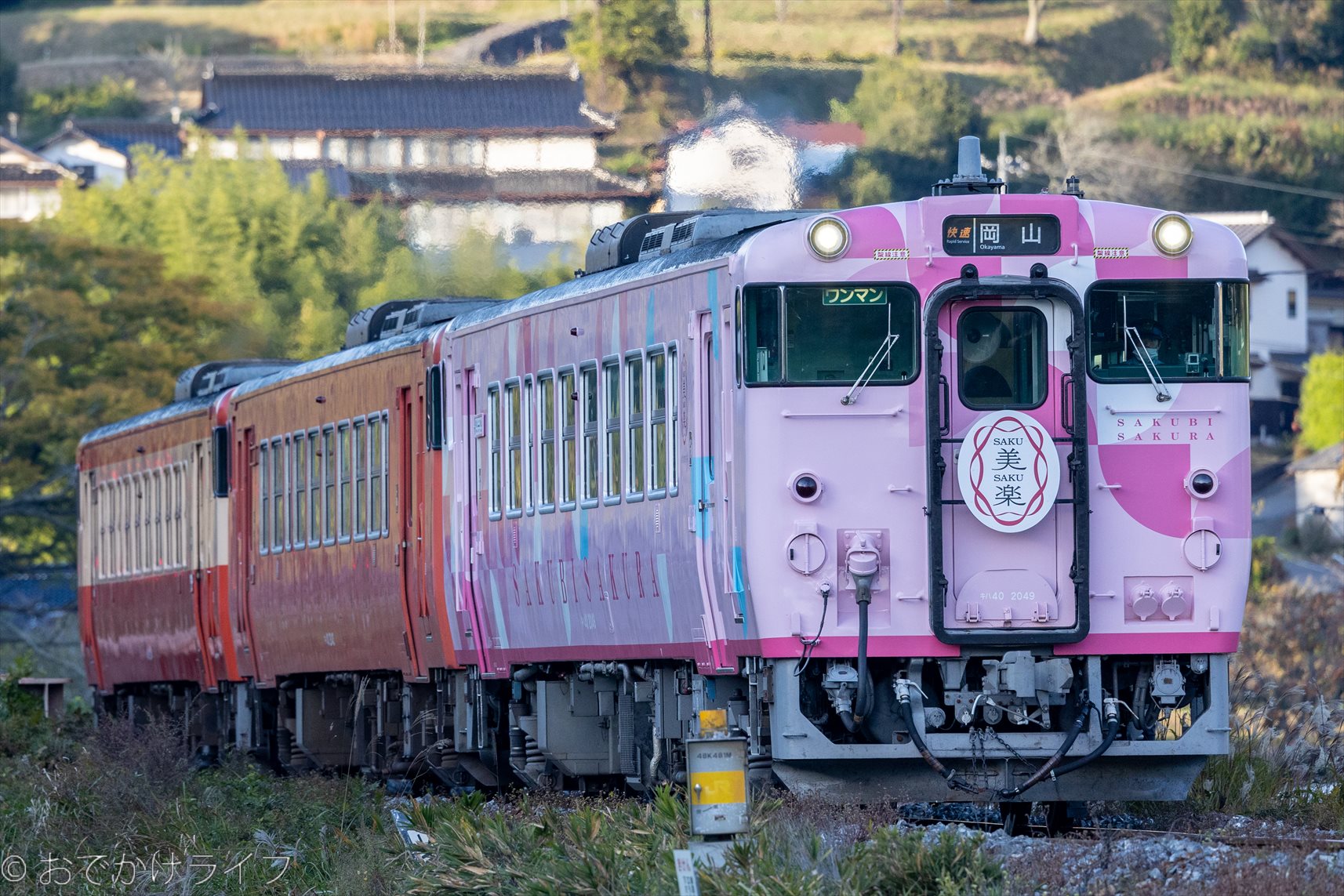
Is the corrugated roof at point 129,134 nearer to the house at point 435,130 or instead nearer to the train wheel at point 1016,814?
the house at point 435,130

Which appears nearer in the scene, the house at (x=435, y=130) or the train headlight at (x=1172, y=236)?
the train headlight at (x=1172, y=236)

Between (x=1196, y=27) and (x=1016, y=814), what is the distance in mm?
73786

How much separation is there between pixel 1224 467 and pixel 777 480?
7.04 feet

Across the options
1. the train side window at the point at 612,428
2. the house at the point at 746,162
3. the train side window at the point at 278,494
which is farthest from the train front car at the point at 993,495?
the house at the point at 746,162

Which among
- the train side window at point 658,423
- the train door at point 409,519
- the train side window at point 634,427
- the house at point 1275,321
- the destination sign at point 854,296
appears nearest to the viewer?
the destination sign at point 854,296

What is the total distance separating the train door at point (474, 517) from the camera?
51.5 feet

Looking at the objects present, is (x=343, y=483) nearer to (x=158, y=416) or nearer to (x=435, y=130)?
(x=158, y=416)

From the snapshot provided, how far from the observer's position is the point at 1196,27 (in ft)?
272

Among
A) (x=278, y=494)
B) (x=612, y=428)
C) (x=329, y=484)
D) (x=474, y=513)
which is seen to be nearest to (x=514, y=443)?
(x=474, y=513)

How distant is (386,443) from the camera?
57.7 feet

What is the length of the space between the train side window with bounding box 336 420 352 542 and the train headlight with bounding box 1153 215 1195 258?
313 inches

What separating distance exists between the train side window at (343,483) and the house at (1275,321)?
50.8 metres

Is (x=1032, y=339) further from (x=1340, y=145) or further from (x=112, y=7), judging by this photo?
(x=112, y=7)

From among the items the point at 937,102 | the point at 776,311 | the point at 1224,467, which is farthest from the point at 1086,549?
the point at 937,102
